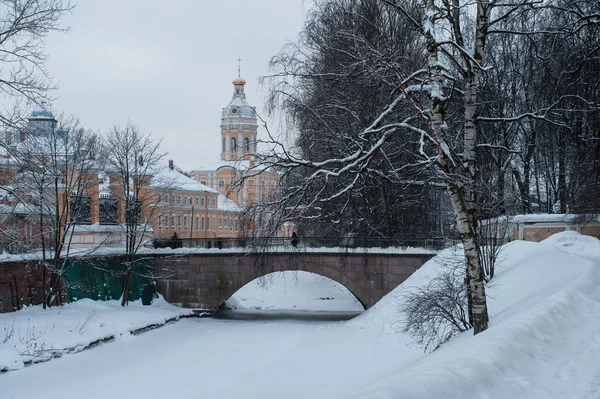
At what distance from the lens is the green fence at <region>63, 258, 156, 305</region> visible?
2630 cm

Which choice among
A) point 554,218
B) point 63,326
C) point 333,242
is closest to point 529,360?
point 554,218

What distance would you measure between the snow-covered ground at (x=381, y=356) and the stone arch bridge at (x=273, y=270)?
186cm

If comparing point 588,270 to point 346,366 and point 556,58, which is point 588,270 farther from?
point 346,366

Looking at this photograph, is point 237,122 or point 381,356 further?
point 237,122

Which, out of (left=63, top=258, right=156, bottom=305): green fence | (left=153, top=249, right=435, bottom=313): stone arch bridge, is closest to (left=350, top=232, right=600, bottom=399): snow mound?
(left=153, top=249, right=435, bottom=313): stone arch bridge

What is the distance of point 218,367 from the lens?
1869 centimetres

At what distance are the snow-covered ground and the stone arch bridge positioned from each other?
73.3 inches

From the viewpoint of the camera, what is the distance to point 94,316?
24203 mm

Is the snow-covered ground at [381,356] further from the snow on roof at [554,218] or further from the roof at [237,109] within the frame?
the roof at [237,109]

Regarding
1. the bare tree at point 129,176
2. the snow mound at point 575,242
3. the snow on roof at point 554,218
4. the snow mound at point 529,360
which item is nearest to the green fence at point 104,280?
the bare tree at point 129,176

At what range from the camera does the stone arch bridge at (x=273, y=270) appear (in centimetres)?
2592

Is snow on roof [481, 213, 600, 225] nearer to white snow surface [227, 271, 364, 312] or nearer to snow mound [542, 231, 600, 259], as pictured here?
snow mound [542, 231, 600, 259]

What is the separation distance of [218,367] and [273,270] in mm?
9624

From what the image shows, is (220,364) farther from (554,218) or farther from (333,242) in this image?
(554,218)
